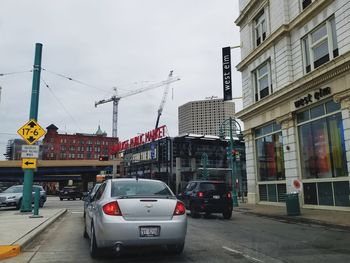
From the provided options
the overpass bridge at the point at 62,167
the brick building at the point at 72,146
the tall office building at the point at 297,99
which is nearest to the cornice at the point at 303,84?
the tall office building at the point at 297,99

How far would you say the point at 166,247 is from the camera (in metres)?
6.89

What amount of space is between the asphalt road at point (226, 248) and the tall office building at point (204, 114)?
55.8 metres

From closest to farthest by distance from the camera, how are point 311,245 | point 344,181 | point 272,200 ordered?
point 311,245 < point 344,181 < point 272,200

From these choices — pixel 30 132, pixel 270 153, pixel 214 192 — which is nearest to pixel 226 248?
pixel 214 192

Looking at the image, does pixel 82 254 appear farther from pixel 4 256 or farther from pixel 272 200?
pixel 272 200

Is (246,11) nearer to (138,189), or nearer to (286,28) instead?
(286,28)

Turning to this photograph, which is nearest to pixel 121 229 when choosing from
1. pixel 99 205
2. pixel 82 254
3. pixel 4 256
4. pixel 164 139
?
pixel 99 205

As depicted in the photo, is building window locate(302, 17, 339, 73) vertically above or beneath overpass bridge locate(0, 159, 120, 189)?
above

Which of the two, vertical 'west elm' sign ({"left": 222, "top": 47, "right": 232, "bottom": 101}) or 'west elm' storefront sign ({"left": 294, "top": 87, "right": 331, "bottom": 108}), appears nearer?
'west elm' storefront sign ({"left": 294, "top": 87, "right": 331, "bottom": 108})

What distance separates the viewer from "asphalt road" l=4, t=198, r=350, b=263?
7172mm

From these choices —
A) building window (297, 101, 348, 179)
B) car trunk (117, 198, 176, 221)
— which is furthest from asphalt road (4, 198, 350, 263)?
building window (297, 101, 348, 179)

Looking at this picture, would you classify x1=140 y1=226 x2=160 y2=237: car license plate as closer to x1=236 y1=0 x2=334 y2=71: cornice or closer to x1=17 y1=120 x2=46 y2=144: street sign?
x1=17 y1=120 x2=46 y2=144: street sign

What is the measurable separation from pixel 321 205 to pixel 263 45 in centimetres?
1127

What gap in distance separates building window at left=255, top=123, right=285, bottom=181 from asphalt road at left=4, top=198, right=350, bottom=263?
12.2 meters
